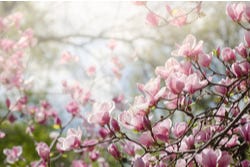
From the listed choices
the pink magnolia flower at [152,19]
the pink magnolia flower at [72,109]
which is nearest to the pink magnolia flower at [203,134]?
the pink magnolia flower at [152,19]

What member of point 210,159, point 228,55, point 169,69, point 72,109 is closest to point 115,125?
point 169,69

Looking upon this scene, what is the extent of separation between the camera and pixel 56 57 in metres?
9.40

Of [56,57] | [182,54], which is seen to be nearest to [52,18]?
[56,57]

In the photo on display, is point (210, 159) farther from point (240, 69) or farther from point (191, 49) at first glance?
point (191, 49)

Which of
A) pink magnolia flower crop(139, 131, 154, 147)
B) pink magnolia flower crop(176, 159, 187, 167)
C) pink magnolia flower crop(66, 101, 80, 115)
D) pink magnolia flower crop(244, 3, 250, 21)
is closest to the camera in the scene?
pink magnolia flower crop(176, 159, 187, 167)

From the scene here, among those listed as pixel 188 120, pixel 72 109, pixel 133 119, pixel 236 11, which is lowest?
pixel 72 109

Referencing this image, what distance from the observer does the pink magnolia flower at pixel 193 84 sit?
1436 millimetres

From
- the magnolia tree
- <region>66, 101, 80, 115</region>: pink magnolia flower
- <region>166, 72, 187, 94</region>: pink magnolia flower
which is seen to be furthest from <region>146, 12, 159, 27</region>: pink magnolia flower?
<region>66, 101, 80, 115</region>: pink magnolia flower

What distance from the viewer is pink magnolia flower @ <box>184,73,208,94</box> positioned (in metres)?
1.44

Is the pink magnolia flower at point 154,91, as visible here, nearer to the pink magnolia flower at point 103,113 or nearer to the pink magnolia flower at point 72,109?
the pink magnolia flower at point 103,113

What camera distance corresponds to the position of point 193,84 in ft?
4.73

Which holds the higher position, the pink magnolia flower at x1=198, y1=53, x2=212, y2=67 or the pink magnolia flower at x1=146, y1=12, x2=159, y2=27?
the pink magnolia flower at x1=198, y1=53, x2=212, y2=67

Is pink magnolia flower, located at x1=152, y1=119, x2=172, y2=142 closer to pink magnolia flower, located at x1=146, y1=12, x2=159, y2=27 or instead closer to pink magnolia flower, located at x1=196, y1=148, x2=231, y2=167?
pink magnolia flower, located at x1=196, y1=148, x2=231, y2=167

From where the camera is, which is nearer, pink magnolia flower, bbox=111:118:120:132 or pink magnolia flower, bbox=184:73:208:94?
pink magnolia flower, bbox=184:73:208:94
